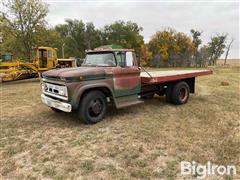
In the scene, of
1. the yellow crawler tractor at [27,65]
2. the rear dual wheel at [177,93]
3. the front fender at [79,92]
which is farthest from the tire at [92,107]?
the yellow crawler tractor at [27,65]

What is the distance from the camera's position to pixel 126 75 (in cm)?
580

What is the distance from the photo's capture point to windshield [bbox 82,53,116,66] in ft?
18.7

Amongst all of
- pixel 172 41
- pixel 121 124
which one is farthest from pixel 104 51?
pixel 172 41

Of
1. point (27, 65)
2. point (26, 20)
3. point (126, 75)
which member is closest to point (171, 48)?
point (26, 20)

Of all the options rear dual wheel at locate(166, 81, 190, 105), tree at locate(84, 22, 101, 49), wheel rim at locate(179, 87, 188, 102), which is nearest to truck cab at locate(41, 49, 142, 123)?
rear dual wheel at locate(166, 81, 190, 105)

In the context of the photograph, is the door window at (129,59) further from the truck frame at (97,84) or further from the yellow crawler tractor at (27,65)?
the yellow crawler tractor at (27,65)

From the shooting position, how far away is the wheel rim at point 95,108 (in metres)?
5.19

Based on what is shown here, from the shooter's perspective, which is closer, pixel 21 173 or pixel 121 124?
pixel 21 173

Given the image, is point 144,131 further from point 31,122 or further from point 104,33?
point 104,33

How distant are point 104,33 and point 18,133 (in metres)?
45.7

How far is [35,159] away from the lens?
364cm

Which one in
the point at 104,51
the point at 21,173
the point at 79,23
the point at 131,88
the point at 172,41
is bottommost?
the point at 21,173

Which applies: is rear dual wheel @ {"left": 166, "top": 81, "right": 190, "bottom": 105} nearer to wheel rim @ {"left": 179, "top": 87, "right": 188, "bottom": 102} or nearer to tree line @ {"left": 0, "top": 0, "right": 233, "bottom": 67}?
wheel rim @ {"left": 179, "top": 87, "right": 188, "bottom": 102}

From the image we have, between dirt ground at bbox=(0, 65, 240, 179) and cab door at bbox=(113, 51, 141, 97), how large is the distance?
27.4 inches
